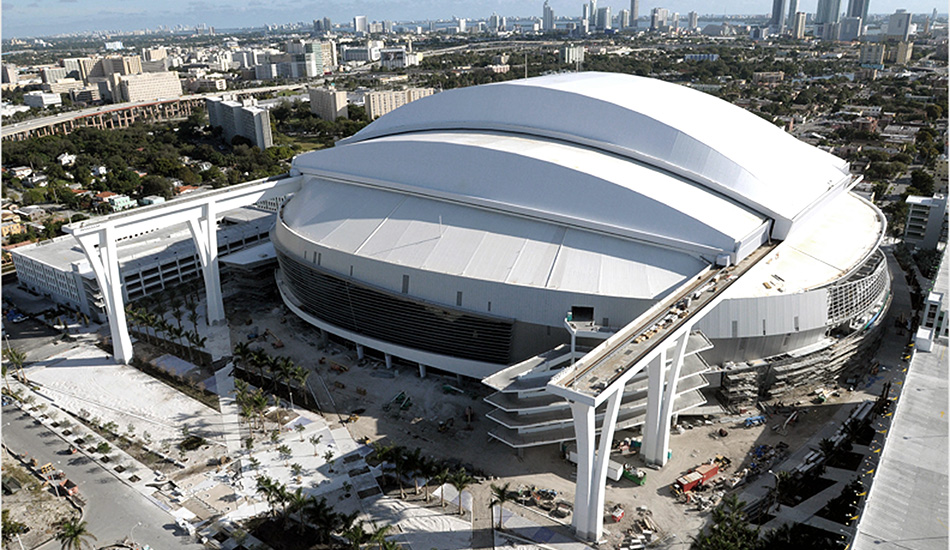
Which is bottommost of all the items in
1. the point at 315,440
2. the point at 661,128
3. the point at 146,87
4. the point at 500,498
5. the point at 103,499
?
the point at 103,499

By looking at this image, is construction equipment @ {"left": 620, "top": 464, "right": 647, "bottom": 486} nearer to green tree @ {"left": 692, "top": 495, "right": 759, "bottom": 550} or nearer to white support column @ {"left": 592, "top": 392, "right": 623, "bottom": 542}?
white support column @ {"left": 592, "top": 392, "right": 623, "bottom": 542}

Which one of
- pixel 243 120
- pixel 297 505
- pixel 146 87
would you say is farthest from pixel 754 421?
pixel 146 87

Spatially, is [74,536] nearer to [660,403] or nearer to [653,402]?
[653,402]

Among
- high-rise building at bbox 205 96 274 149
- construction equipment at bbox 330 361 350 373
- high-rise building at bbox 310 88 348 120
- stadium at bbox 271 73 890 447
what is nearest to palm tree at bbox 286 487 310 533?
stadium at bbox 271 73 890 447

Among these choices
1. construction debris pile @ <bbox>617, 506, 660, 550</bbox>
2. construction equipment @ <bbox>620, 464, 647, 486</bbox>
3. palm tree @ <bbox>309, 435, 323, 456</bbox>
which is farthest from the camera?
palm tree @ <bbox>309, 435, 323, 456</bbox>

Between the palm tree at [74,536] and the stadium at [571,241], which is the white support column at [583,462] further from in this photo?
the palm tree at [74,536]
